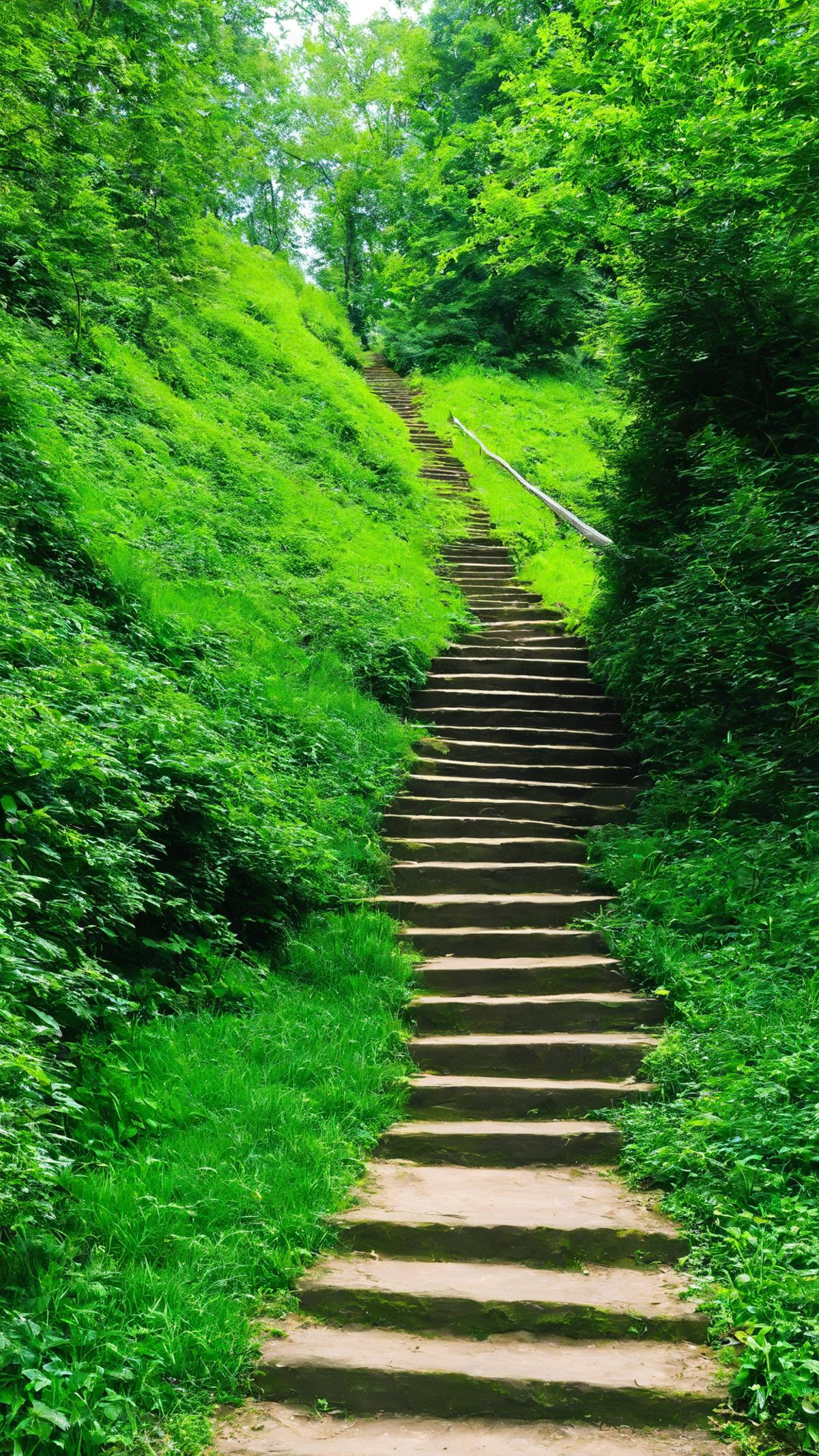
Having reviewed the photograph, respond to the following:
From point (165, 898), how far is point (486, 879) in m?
2.42

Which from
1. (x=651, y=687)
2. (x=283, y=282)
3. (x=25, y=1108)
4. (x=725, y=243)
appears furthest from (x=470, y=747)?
(x=283, y=282)

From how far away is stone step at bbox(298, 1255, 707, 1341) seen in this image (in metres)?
3.01

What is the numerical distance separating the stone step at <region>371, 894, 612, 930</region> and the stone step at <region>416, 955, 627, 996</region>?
499 mm

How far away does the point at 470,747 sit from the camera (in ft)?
25.1

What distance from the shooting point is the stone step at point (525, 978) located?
503 cm

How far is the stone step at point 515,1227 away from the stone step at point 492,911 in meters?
2.04

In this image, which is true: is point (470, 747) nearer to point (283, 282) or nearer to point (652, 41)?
point (652, 41)

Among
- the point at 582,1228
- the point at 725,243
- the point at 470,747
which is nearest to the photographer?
the point at 582,1228

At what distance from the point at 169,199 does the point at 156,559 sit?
6225 mm

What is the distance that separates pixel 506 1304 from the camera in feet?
10.1

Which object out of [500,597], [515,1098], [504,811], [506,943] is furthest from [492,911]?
[500,597]

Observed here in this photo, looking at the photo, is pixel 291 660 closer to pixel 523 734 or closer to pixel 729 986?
pixel 523 734

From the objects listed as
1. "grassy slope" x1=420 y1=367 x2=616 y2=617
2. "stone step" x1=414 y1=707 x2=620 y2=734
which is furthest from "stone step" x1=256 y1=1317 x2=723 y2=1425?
"grassy slope" x1=420 y1=367 x2=616 y2=617

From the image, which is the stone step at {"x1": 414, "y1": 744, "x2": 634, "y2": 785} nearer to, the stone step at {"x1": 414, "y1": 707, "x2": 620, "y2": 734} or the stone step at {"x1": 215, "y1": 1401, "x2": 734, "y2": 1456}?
the stone step at {"x1": 414, "y1": 707, "x2": 620, "y2": 734}
